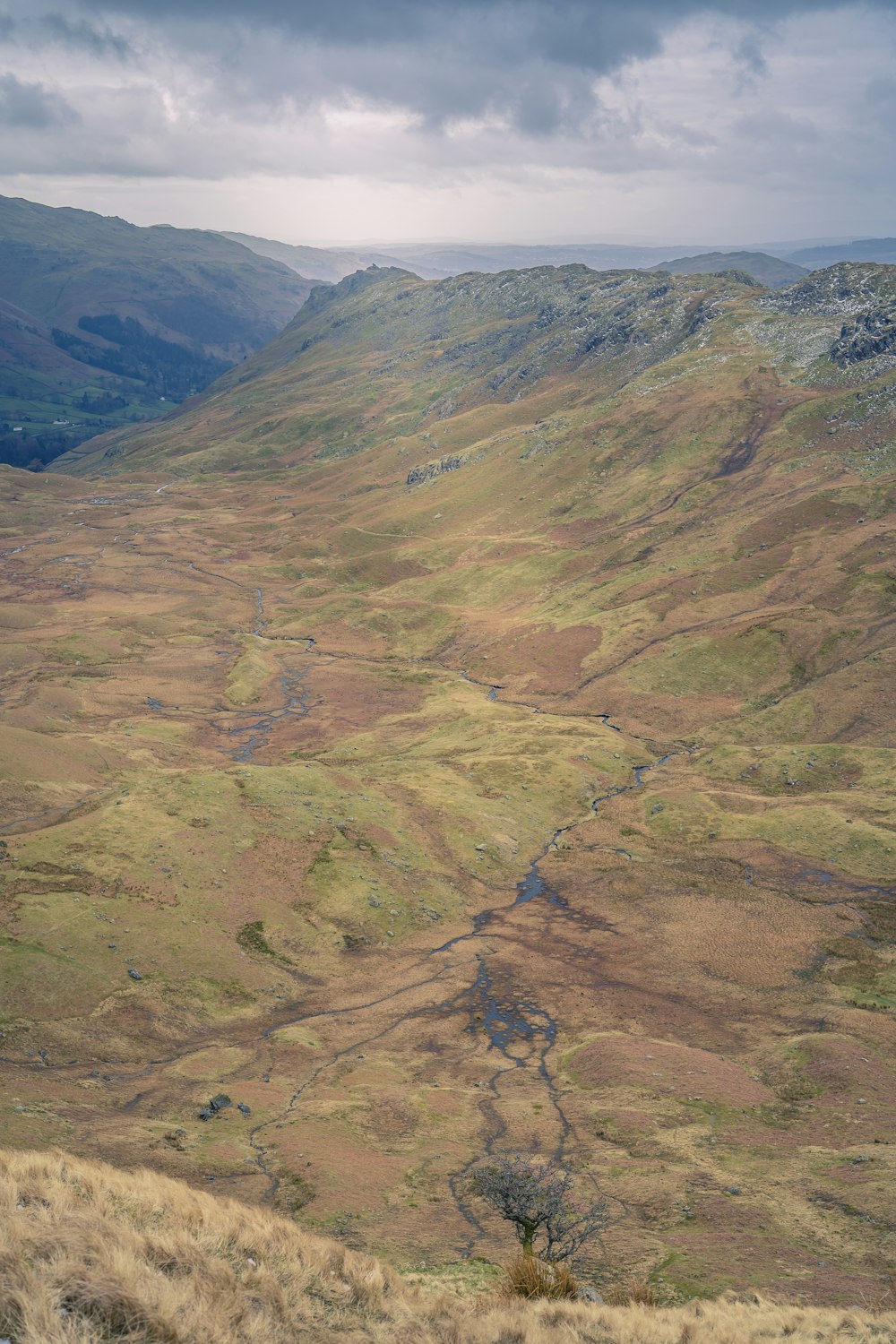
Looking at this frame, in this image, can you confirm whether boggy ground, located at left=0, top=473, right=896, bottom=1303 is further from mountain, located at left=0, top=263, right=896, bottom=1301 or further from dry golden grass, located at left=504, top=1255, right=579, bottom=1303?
dry golden grass, located at left=504, top=1255, right=579, bottom=1303

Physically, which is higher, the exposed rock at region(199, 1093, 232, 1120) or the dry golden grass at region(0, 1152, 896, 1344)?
the dry golden grass at region(0, 1152, 896, 1344)

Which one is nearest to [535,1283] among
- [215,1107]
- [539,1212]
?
[539,1212]

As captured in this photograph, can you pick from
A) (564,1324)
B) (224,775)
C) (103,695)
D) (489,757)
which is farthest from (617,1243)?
(103,695)

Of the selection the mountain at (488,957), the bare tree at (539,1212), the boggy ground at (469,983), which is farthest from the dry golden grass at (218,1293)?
the boggy ground at (469,983)

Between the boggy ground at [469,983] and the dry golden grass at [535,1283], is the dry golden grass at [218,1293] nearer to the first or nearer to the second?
the dry golden grass at [535,1283]

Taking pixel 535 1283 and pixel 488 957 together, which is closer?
pixel 535 1283

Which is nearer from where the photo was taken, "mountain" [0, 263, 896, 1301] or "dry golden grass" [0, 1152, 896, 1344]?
"dry golden grass" [0, 1152, 896, 1344]

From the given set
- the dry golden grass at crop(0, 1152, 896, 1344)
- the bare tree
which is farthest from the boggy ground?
the dry golden grass at crop(0, 1152, 896, 1344)

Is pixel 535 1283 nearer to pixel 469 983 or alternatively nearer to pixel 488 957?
pixel 469 983
